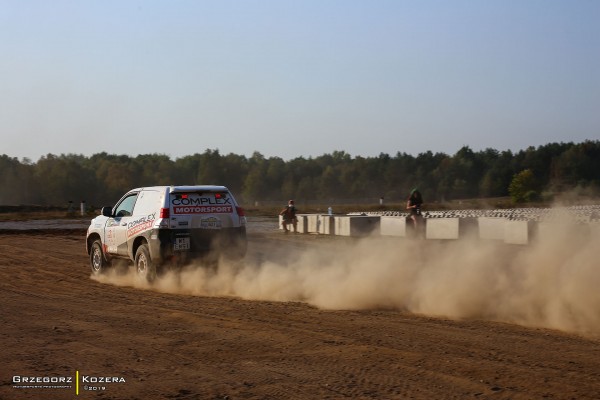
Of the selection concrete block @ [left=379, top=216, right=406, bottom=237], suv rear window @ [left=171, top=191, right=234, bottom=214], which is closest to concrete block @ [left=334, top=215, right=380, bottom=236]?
concrete block @ [left=379, top=216, right=406, bottom=237]

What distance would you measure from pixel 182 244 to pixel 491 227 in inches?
562

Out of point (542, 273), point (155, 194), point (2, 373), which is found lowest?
point (2, 373)

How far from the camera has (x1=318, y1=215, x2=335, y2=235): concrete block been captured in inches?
1211

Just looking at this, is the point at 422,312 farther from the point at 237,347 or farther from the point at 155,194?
the point at 155,194

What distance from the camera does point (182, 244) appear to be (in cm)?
1367

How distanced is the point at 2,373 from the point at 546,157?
119 ft

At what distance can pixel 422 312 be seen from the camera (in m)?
10.3

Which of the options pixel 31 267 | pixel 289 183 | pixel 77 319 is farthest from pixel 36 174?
pixel 77 319

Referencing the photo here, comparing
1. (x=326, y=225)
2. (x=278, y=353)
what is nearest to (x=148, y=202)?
(x=278, y=353)

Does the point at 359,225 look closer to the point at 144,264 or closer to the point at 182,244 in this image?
the point at 144,264

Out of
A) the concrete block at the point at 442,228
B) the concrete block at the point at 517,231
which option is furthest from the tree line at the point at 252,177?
the concrete block at the point at 517,231

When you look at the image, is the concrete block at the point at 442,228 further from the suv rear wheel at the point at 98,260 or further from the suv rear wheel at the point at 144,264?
the suv rear wheel at the point at 144,264

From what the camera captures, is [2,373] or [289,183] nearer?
[2,373]

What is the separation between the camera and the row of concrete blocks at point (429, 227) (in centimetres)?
2275
